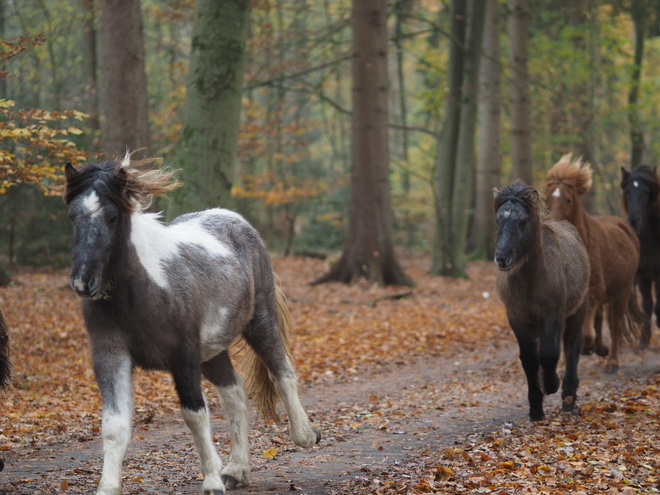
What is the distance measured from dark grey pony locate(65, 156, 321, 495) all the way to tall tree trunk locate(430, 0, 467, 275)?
16.0 meters

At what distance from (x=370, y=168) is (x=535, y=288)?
1141 cm

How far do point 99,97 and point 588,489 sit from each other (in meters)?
20.8

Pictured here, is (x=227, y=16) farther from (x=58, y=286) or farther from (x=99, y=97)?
(x=99, y=97)

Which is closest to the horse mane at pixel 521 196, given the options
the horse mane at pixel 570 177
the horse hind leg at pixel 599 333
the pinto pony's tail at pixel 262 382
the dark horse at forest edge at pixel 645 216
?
the pinto pony's tail at pixel 262 382

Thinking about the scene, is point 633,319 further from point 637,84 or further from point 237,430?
point 637,84

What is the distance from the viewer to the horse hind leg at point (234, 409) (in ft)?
17.9

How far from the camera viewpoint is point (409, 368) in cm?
1111

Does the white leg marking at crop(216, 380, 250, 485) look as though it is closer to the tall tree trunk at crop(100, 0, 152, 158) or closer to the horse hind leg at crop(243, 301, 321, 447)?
the horse hind leg at crop(243, 301, 321, 447)

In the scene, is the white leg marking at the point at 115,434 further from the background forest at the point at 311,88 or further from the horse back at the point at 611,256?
the background forest at the point at 311,88

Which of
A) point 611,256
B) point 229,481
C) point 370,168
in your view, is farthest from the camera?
point 370,168

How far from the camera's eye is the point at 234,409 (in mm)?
5684

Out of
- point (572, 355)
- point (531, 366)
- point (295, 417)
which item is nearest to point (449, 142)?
point (572, 355)

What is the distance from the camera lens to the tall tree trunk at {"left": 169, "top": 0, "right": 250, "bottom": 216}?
11.9m

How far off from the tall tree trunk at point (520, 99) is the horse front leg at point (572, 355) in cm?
1437
